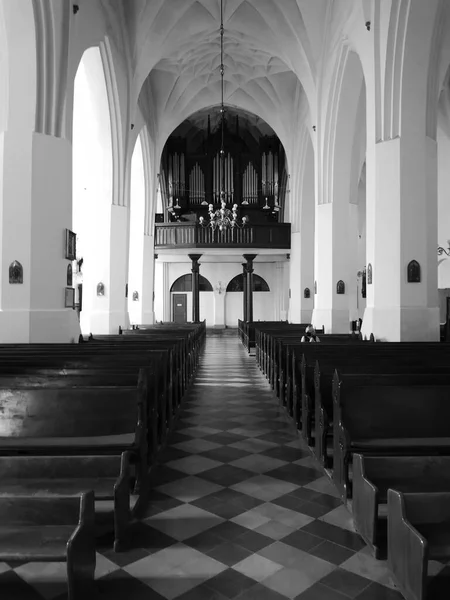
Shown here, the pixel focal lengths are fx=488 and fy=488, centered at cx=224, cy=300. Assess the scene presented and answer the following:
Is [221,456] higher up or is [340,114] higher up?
[340,114]

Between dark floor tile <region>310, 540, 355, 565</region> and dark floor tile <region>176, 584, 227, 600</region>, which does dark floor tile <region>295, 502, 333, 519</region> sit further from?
dark floor tile <region>176, 584, 227, 600</region>

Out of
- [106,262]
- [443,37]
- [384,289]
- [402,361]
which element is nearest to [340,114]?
[443,37]

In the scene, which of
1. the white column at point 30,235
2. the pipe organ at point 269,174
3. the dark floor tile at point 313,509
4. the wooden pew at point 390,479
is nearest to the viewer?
the wooden pew at point 390,479

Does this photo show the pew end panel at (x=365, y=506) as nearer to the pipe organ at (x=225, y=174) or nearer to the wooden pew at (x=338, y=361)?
the wooden pew at (x=338, y=361)

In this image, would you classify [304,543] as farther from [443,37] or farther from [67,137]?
[443,37]

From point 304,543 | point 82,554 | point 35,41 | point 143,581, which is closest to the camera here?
point 82,554

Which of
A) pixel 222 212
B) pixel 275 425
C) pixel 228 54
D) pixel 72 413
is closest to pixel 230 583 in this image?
pixel 72 413

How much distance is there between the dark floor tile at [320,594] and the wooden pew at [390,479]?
1.32ft

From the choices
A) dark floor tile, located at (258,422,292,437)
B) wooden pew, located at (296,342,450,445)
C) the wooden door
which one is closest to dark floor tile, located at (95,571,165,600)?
wooden pew, located at (296,342,450,445)

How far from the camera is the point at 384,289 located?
862cm

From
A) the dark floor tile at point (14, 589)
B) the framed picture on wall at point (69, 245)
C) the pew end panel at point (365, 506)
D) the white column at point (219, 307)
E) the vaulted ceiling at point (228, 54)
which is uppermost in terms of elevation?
the vaulted ceiling at point (228, 54)

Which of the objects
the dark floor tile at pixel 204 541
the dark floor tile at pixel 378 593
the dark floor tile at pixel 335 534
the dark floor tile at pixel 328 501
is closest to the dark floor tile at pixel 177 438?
the dark floor tile at pixel 328 501

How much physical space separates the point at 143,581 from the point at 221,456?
83.6 inches

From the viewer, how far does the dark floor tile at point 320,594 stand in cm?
233
